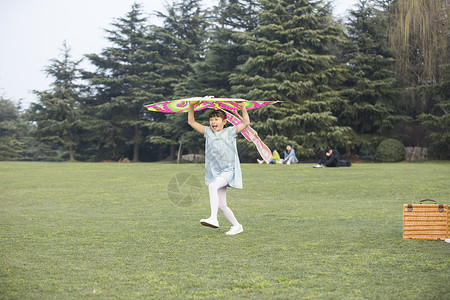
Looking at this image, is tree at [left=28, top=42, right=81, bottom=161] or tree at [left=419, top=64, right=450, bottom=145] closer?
tree at [left=419, top=64, right=450, bottom=145]

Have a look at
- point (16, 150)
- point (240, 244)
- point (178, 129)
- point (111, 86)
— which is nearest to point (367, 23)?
point (178, 129)

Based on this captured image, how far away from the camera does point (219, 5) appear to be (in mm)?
42719

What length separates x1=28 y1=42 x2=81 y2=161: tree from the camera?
156 ft

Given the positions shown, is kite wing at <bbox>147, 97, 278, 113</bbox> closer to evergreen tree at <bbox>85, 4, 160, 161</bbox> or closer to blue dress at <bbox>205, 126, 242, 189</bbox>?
blue dress at <bbox>205, 126, 242, 189</bbox>

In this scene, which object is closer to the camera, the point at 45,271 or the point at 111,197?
the point at 45,271

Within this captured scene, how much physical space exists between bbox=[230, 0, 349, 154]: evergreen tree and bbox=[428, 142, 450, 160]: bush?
5.75 meters

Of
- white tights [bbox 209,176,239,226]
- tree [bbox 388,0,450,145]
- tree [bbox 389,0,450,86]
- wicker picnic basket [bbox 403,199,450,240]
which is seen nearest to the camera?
wicker picnic basket [bbox 403,199,450,240]

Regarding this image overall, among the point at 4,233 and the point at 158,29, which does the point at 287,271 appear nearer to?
the point at 4,233

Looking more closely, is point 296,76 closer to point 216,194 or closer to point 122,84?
point 122,84

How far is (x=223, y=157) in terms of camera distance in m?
7.50

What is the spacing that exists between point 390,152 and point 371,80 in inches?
283

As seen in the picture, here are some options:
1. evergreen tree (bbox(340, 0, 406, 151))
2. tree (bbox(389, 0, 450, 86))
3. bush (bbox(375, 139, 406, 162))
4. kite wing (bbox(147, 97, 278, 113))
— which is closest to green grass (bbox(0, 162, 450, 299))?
kite wing (bbox(147, 97, 278, 113))

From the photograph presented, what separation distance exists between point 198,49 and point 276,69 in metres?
13.3

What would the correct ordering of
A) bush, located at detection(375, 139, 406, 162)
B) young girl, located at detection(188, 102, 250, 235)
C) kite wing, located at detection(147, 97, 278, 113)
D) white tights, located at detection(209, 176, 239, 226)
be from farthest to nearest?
bush, located at detection(375, 139, 406, 162)
kite wing, located at detection(147, 97, 278, 113)
young girl, located at detection(188, 102, 250, 235)
white tights, located at detection(209, 176, 239, 226)
